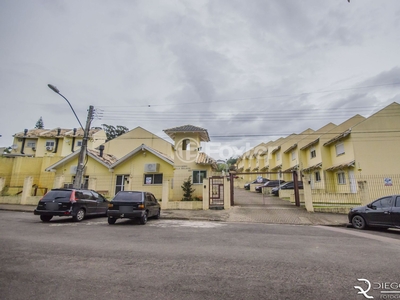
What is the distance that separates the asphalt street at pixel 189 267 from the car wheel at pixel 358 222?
3698mm

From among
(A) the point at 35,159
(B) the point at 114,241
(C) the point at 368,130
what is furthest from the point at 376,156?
(A) the point at 35,159

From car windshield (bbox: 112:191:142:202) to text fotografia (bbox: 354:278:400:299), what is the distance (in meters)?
8.79

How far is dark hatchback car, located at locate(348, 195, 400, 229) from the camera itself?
9016 mm

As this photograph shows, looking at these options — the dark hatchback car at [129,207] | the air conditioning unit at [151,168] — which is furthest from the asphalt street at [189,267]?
the air conditioning unit at [151,168]

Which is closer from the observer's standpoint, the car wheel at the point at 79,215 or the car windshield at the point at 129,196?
the car windshield at the point at 129,196

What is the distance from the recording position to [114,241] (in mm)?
6660

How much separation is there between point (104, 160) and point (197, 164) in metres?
8.94

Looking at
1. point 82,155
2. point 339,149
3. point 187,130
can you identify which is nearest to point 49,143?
point 82,155

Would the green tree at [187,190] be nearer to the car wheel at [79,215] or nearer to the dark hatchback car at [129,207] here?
the dark hatchback car at [129,207]

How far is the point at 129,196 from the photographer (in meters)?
10.7

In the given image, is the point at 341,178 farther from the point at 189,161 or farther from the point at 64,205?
the point at 64,205

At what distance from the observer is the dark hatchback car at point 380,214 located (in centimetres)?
902

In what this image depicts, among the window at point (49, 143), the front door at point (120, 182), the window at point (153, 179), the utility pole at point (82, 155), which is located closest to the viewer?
the utility pole at point (82, 155)

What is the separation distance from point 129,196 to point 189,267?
7020mm
